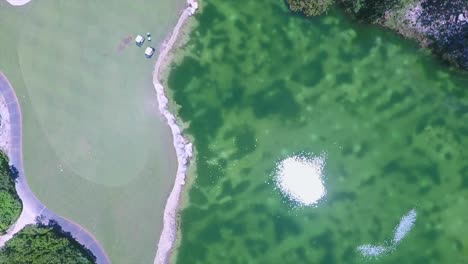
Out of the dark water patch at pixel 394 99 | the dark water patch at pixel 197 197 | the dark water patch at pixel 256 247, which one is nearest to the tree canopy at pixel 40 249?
the dark water patch at pixel 197 197

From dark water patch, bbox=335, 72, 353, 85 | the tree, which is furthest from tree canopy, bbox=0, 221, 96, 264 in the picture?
the tree

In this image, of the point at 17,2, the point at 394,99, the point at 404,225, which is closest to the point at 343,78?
the point at 394,99

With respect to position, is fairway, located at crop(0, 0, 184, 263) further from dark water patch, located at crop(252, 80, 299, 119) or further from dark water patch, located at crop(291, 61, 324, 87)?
dark water patch, located at crop(291, 61, 324, 87)

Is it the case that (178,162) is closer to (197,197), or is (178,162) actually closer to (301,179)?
(197,197)

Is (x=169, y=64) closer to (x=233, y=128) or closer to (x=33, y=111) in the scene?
(x=233, y=128)

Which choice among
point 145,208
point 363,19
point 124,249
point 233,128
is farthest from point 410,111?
point 124,249

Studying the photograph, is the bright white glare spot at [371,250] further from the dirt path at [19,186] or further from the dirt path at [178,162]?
the dirt path at [19,186]
